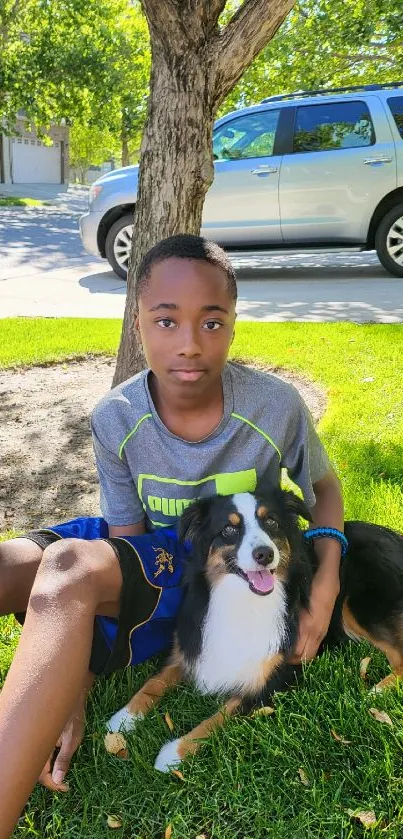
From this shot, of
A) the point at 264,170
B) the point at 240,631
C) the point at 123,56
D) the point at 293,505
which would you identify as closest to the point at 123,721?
the point at 240,631

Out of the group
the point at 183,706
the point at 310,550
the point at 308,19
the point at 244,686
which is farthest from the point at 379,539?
the point at 308,19

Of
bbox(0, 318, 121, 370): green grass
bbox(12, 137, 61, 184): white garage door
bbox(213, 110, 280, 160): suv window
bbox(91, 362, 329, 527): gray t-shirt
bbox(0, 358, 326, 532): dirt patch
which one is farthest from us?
bbox(12, 137, 61, 184): white garage door

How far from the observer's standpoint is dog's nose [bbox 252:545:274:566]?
6.15 ft

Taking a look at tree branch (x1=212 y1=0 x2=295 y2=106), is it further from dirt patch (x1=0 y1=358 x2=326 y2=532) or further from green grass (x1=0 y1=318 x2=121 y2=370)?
green grass (x1=0 y1=318 x2=121 y2=370)

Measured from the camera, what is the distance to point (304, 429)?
7.38ft

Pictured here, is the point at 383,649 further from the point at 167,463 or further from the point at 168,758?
the point at 167,463

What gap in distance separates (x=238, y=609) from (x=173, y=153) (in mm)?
2532

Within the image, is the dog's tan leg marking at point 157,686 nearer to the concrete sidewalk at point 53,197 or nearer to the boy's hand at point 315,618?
the boy's hand at point 315,618

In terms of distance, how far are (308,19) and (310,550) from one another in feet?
49.1

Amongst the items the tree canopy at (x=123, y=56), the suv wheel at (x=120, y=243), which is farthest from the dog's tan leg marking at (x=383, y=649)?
the tree canopy at (x=123, y=56)

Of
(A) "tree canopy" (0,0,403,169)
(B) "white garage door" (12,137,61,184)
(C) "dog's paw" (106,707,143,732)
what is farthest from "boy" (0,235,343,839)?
(B) "white garage door" (12,137,61,184)

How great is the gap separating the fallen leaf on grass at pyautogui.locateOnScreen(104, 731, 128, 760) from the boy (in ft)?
0.33

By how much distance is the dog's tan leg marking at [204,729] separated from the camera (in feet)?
6.50

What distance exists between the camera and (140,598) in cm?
204
